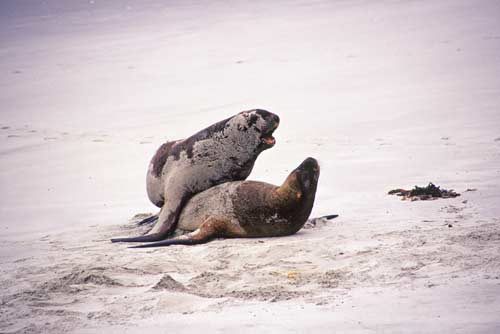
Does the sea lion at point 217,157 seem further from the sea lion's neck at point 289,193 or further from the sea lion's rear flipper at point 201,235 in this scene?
the sea lion's neck at point 289,193

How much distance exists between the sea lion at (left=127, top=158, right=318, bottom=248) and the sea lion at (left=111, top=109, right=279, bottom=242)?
206 mm

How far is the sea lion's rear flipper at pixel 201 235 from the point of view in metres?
5.62

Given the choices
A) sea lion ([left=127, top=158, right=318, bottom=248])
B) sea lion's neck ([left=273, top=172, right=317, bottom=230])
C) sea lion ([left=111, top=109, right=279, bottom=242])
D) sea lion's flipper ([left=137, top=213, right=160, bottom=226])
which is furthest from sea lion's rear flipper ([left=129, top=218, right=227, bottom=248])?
sea lion's flipper ([left=137, top=213, right=160, bottom=226])

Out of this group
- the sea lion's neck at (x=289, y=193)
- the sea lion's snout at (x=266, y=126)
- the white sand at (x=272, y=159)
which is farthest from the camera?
the sea lion's snout at (x=266, y=126)

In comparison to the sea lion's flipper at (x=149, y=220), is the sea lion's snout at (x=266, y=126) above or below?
above

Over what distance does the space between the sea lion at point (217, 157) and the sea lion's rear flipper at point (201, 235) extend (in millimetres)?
338

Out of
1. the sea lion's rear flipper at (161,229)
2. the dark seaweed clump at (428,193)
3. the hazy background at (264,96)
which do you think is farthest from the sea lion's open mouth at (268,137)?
the dark seaweed clump at (428,193)

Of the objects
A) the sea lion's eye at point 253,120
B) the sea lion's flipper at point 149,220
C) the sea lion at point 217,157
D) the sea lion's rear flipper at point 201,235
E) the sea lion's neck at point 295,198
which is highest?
the sea lion's eye at point 253,120

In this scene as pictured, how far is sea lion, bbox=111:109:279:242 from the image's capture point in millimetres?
6082

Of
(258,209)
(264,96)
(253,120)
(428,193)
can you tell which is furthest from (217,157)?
(264,96)

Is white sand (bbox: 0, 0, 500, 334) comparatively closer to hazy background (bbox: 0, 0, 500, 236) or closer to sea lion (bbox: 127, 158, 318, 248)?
hazy background (bbox: 0, 0, 500, 236)

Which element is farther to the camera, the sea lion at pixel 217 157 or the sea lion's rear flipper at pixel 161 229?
the sea lion at pixel 217 157

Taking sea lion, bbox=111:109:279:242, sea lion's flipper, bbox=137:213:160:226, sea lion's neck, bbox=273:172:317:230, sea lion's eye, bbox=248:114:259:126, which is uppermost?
sea lion's eye, bbox=248:114:259:126

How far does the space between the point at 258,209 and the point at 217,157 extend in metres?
0.62
